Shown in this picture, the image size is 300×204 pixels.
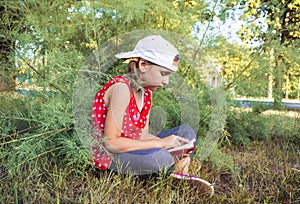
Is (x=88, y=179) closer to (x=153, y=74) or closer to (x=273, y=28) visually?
(x=153, y=74)

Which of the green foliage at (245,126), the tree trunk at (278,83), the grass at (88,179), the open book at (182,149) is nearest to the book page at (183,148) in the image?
the open book at (182,149)

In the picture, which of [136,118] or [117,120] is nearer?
[117,120]

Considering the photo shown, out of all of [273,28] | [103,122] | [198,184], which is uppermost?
[273,28]

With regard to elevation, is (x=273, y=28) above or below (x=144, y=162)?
above

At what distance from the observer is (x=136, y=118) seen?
4.31ft

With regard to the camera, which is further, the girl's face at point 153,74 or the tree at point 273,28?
the tree at point 273,28

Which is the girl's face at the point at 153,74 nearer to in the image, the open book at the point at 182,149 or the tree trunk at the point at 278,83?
the open book at the point at 182,149

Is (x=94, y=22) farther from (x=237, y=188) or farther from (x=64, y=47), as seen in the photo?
(x=237, y=188)

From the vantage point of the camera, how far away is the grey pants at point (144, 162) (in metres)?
1.27

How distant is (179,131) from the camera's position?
1.53m

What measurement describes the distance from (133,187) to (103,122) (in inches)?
10.9

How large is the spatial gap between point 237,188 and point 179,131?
0.36 metres

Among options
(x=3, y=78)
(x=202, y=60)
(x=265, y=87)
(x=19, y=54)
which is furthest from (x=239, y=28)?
(x=3, y=78)

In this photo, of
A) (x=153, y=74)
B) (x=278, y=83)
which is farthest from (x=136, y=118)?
(x=278, y=83)
